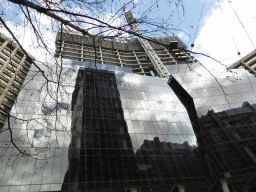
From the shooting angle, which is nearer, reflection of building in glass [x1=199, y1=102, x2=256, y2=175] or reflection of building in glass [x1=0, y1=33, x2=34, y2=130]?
reflection of building in glass [x1=199, y1=102, x2=256, y2=175]

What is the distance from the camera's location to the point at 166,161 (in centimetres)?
1802

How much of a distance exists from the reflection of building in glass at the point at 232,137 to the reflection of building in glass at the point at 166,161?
3.45 m

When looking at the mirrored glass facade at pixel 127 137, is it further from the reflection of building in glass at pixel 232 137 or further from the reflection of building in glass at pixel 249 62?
the reflection of building in glass at pixel 249 62

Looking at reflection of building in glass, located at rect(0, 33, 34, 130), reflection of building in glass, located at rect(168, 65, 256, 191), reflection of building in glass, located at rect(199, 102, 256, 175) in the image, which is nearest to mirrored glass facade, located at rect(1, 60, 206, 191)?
reflection of building in glass, located at rect(168, 65, 256, 191)

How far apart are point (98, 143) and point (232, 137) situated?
59.9 feet

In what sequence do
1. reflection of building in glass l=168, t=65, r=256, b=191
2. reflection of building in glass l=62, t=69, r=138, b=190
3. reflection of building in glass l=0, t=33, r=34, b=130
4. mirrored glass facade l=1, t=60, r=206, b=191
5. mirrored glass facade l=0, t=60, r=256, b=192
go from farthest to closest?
reflection of building in glass l=0, t=33, r=34, b=130
reflection of building in glass l=168, t=65, r=256, b=191
reflection of building in glass l=62, t=69, r=138, b=190
mirrored glass facade l=0, t=60, r=256, b=192
mirrored glass facade l=1, t=60, r=206, b=191

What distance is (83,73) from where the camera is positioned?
25562mm

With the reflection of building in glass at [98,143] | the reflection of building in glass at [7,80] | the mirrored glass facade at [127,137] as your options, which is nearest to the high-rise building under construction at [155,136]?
the reflection of building in glass at [98,143]

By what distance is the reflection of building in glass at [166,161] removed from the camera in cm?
1691

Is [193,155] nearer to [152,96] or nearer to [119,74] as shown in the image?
[152,96]

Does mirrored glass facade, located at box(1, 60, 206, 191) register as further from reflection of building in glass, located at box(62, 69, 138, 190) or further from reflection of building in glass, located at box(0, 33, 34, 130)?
reflection of building in glass, located at box(0, 33, 34, 130)

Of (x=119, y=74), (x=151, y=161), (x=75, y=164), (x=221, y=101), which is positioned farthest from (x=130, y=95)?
(x=221, y=101)

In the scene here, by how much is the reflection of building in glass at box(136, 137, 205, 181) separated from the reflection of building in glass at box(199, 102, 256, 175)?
11.3 feet

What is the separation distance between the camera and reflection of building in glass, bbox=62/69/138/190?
14883 millimetres
